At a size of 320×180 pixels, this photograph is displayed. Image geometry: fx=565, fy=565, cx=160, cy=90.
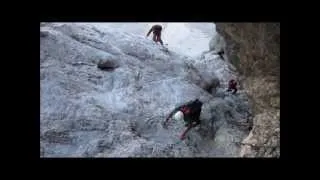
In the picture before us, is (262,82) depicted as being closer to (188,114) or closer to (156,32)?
(188,114)

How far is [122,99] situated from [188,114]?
969 millimetres

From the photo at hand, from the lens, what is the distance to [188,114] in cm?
802

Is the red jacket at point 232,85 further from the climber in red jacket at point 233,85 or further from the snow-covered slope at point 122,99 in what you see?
the snow-covered slope at point 122,99

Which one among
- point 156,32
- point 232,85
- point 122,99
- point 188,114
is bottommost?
point 188,114

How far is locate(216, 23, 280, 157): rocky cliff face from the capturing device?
6.96 metres

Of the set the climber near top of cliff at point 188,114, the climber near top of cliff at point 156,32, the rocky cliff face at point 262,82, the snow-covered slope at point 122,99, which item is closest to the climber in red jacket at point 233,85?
the snow-covered slope at point 122,99

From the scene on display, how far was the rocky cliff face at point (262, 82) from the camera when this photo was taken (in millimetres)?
6965

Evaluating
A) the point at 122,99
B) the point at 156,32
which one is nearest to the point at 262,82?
the point at 156,32

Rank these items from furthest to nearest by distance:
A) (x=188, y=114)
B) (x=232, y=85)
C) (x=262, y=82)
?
1. (x=232, y=85)
2. (x=188, y=114)
3. (x=262, y=82)
